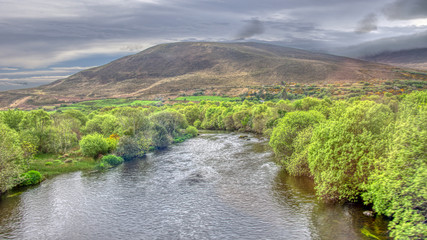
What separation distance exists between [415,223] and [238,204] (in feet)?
69.5

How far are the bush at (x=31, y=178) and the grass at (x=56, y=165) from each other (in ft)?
8.67

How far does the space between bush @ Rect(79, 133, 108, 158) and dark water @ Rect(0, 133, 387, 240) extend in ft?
28.7

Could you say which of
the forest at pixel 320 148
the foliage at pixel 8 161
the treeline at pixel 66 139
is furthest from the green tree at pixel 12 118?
the foliage at pixel 8 161

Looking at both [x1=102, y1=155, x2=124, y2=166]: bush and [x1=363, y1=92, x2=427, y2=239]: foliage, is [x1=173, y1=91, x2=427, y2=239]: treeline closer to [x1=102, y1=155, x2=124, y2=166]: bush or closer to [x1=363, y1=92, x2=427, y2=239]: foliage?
[x1=363, y1=92, x2=427, y2=239]: foliage

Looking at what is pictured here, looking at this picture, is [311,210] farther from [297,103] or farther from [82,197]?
[297,103]

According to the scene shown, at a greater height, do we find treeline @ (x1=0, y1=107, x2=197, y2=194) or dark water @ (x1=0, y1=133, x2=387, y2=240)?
treeline @ (x1=0, y1=107, x2=197, y2=194)

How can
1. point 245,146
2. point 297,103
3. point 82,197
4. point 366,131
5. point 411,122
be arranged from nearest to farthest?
point 411,122, point 366,131, point 82,197, point 245,146, point 297,103

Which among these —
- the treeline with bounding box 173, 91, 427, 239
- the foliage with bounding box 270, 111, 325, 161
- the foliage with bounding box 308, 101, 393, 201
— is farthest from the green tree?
the foliage with bounding box 308, 101, 393, 201

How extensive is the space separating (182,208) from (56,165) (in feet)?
116

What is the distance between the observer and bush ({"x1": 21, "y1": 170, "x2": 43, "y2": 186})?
161ft

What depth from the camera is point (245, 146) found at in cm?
7869

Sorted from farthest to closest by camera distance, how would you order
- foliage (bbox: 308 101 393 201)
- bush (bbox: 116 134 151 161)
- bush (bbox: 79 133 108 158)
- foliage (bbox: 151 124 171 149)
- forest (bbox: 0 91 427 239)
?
foliage (bbox: 151 124 171 149) < bush (bbox: 116 134 151 161) < bush (bbox: 79 133 108 158) < foliage (bbox: 308 101 393 201) < forest (bbox: 0 91 427 239)

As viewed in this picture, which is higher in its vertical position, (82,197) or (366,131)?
(366,131)

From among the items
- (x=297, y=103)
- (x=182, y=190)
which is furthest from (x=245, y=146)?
(x=182, y=190)
